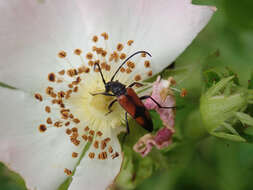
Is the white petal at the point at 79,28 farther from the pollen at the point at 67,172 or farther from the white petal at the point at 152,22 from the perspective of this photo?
the pollen at the point at 67,172

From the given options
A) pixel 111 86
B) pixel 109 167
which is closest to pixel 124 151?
pixel 109 167

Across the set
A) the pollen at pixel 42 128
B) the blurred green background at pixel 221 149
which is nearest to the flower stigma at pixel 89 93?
the pollen at pixel 42 128

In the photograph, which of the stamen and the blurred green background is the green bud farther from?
the stamen

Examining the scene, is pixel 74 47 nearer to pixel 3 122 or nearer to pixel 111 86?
pixel 111 86

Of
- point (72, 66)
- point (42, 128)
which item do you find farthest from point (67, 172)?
point (72, 66)

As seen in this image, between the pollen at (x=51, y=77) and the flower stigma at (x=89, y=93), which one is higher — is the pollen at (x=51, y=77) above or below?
above

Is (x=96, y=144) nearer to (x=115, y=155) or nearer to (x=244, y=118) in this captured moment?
(x=115, y=155)
